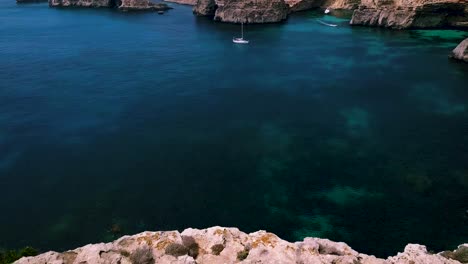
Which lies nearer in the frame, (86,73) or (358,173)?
(358,173)

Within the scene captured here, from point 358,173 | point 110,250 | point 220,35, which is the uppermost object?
point 220,35

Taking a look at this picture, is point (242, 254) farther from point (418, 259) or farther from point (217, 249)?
point (418, 259)

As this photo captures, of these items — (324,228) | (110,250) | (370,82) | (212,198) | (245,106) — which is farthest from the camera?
→ (370,82)

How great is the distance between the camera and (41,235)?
67.2 meters

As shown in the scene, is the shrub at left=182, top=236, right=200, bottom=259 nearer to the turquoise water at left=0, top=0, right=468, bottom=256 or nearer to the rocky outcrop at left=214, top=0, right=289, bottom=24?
the turquoise water at left=0, top=0, right=468, bottom=256

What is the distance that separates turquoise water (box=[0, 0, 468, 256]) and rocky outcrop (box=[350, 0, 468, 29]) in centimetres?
2020

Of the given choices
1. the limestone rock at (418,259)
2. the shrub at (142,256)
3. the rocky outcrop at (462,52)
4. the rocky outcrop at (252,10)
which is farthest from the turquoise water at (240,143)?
the rocky outcrop at (252,10)

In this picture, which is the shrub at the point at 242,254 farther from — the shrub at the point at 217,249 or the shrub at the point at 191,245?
the shrub at the point at 191,245

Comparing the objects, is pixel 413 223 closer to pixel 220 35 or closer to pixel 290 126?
pixel 290 126

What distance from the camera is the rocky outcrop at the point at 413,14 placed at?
163m

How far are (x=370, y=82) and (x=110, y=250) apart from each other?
10033 cm

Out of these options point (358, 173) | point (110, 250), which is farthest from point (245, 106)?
point (110, 250)

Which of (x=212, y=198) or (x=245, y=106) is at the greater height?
(x=245, y=106)

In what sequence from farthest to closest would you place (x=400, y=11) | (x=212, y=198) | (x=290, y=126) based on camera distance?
1. (x=400, y=11)
2. (x=290, y=126)
3. (x=212, y=198)
